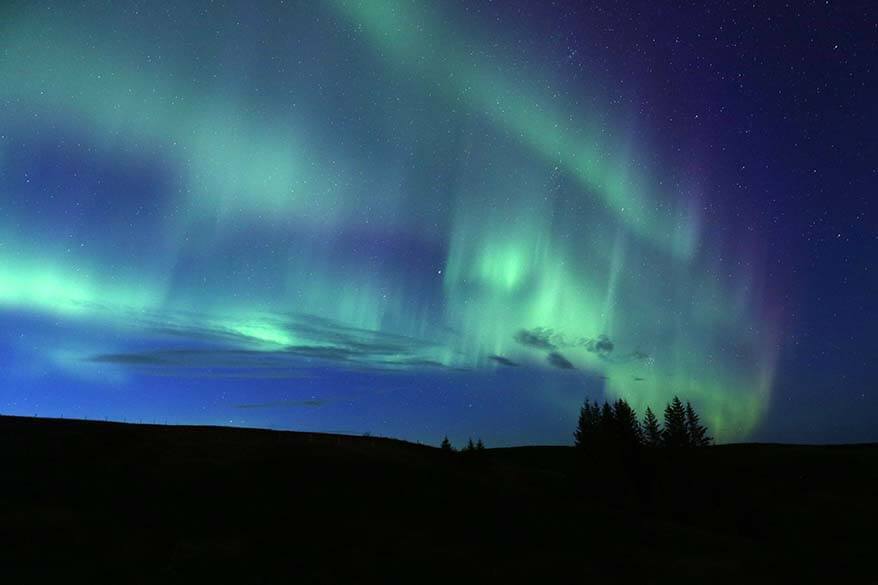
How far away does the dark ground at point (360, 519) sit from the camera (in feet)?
76.0

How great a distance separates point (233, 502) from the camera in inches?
1205

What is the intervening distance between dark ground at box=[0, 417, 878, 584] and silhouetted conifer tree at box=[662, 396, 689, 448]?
15907 millimetres

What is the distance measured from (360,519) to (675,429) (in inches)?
2186

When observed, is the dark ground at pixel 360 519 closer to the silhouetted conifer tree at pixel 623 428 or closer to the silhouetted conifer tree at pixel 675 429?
the silhouetted conifer tree at pixel 623 428

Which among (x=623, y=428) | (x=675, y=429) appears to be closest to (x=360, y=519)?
(x=623, y=428)

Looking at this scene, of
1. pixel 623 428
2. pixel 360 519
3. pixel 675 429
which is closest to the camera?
pixel 360 519

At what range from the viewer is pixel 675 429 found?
7200 centimetres

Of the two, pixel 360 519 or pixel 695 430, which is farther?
pixel 695 430

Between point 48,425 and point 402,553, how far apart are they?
118 feet

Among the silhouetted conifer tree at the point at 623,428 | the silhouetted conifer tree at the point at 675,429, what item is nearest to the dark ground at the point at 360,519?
the silhouetted conifer tree at the point at 623,428

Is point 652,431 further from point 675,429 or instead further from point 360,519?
point 360,519

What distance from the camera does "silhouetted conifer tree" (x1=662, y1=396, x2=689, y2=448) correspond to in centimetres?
7081

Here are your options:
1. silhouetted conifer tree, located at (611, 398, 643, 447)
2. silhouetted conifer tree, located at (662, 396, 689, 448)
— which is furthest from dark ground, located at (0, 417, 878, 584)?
silhouetted conifer tree, located at (662, 396, 689, 448)

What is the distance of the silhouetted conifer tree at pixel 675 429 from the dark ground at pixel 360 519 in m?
15.9
